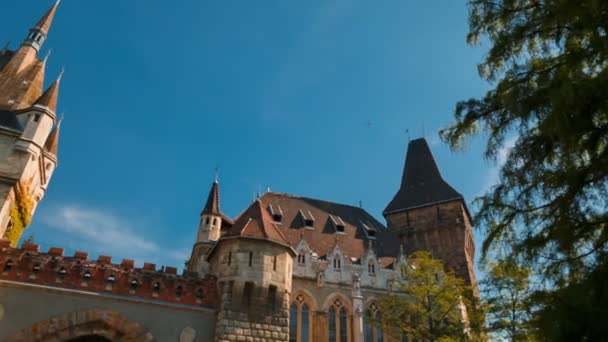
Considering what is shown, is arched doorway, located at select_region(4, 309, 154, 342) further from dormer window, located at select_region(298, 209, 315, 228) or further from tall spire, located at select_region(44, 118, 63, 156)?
tall spire, located at select_region(44, 118, 63, 156)

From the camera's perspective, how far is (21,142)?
1814 centimetres

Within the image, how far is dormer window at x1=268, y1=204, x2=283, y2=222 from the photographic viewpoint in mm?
22781

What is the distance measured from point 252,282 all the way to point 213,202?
8956 mm

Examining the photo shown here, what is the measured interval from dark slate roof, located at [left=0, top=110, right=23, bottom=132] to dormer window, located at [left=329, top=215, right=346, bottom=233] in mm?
14662

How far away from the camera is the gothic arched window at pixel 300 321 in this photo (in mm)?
18281

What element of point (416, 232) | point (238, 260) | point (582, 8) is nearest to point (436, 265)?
point (238, 260)

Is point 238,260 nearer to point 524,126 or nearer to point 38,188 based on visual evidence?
point 524,126

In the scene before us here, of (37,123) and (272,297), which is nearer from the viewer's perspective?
(272,297)

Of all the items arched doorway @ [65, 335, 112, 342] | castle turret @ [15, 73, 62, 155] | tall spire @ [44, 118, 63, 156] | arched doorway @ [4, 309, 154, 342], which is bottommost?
arched doorway @ [65, 335, 112, 342]

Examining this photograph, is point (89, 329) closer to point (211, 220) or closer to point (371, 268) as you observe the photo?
point (211, 220)

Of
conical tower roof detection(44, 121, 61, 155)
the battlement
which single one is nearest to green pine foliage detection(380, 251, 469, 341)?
the battlement

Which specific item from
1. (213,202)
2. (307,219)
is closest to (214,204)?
(213,202)

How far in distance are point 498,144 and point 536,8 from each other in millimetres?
1941

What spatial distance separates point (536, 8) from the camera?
636cm
